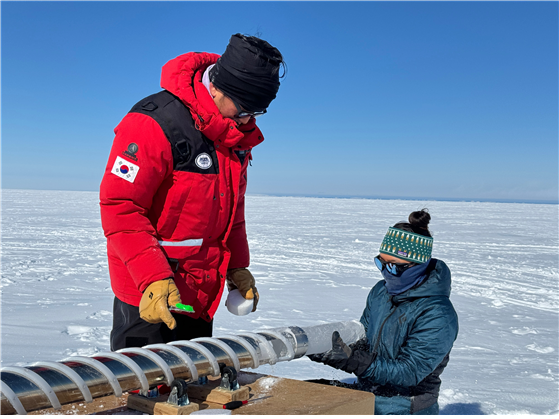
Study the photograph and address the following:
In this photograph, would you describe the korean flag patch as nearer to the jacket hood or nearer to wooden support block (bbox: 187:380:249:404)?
wooden support block (bbox: 187:380:249:404)

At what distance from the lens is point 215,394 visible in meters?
1.17

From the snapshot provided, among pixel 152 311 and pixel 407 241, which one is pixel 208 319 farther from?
pixel 407 241

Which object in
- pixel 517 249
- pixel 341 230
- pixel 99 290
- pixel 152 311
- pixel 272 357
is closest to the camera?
pixel 272 357

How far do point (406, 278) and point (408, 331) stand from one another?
0.78 feet

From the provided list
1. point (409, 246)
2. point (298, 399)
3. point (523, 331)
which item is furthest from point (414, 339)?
point (523, 331)

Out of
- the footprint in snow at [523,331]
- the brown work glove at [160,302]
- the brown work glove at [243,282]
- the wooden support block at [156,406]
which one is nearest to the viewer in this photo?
the wooden support block at [156,406]

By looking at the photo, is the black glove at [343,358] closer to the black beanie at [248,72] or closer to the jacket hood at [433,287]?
the jacket hood at [433,287]

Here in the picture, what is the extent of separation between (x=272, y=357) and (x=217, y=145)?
2.56 ft

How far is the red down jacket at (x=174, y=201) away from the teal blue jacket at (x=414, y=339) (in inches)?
32.5

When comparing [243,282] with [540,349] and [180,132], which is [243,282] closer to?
[180,132]

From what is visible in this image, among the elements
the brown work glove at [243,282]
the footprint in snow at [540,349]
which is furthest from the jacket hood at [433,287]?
the footprint in snow at [540,349]

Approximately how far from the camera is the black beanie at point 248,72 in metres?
1.67

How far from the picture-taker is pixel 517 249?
431 inches

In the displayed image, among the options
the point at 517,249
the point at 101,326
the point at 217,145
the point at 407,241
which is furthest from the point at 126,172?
the point at 517,249
